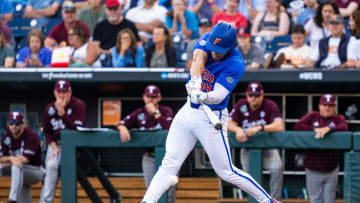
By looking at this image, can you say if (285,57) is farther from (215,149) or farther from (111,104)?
(215,149)

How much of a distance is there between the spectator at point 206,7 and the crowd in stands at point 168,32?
0.05 feet

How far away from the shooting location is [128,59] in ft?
27.5

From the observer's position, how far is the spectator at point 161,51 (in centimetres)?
836

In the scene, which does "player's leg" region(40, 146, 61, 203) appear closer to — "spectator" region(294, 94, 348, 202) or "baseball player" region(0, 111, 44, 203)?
"baseball player" region(0, 111, 44, 203)

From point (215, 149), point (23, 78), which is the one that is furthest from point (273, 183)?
point (23, 78)

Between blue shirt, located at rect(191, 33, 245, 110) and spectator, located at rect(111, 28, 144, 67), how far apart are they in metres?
3.23

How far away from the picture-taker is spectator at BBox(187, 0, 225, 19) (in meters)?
9.71

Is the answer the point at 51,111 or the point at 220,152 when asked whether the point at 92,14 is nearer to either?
the point at 51,111

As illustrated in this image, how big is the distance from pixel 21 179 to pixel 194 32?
11.4 feet

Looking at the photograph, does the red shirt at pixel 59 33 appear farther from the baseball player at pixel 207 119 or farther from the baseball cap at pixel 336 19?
the baseball player at pixel 207 119

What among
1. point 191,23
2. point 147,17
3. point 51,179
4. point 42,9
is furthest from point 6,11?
point 51,179

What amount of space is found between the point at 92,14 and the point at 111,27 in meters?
0.74

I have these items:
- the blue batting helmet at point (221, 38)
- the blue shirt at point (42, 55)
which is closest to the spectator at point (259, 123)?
the blue batting helmet at point (221, 38)

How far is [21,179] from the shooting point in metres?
6.99
